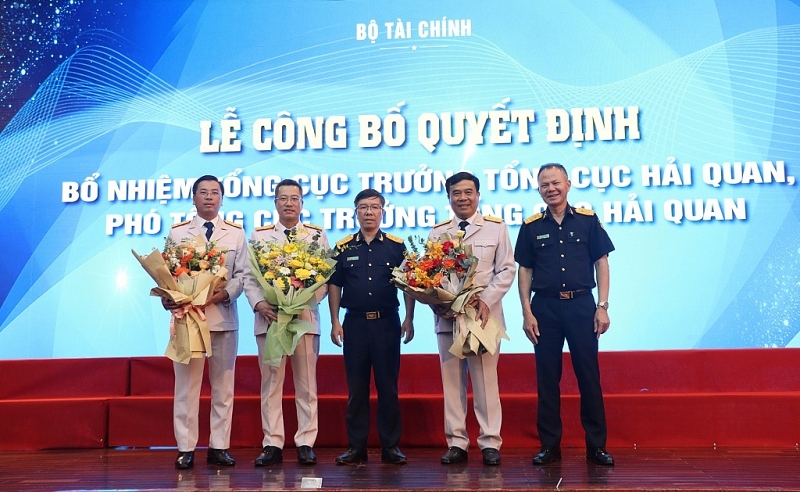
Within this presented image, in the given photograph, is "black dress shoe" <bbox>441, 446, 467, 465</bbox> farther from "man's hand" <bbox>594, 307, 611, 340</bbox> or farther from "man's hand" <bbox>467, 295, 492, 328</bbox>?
"man's hand" <bbox>594, 307, 611, 340</bbox>

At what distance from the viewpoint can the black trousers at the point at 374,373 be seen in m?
3.58

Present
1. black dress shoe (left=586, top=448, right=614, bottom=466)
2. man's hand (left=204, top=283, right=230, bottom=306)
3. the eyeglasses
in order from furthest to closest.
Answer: the eyeglasses
man's hand (left=204, top=283, right=230, bottom=306)
black dress shoe (left=586, top=448, right=614, bottom=466)

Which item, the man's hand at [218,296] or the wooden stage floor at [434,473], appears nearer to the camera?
the wooden stage floor at [434,473]

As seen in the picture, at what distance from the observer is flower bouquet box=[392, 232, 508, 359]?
337 cm

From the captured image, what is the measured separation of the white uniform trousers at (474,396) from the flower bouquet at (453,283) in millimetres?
129

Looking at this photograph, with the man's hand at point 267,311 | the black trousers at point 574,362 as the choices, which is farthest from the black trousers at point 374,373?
the black trousers at point 574,362

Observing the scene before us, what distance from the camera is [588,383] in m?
3.45

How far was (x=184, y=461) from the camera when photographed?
350 centimetres

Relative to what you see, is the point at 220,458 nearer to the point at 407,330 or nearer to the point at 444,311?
the point at 407,330

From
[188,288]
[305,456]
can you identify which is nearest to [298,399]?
[305,456]

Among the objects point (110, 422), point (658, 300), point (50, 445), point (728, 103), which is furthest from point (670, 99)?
point (50, 445)

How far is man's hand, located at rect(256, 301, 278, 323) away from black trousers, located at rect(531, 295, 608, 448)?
4.33 feet

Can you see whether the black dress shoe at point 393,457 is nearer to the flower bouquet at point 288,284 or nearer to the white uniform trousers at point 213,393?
the flower bouquet at point 288,284

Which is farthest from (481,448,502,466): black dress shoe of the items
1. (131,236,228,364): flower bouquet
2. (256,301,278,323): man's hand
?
(131,236,228,364): flower bouquet
